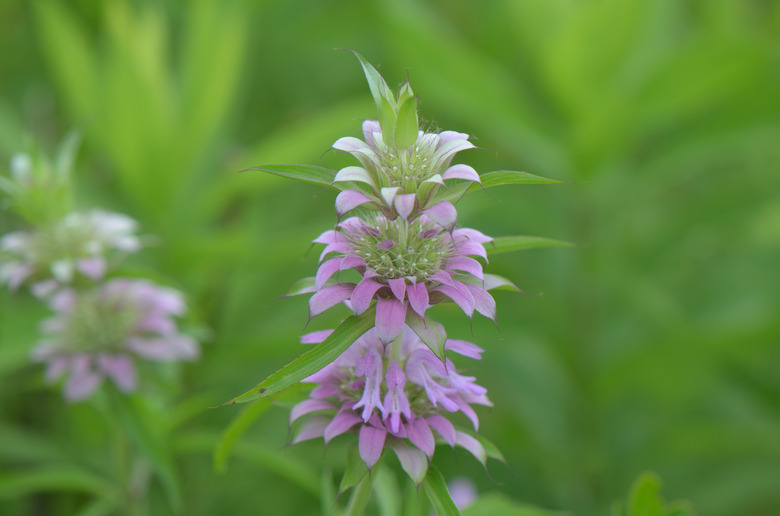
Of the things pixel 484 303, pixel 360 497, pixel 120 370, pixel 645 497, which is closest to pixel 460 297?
pixel 484 303

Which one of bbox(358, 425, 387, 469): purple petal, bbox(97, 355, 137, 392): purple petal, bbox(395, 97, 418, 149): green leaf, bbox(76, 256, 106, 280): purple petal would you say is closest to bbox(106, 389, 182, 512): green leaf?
bbox(97, 355, 137, 392): purple petal

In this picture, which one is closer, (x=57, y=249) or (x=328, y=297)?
(x=328, y=297)

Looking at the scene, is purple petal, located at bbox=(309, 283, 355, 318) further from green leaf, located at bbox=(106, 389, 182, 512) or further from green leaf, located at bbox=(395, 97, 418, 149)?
green leaf, located at bbox=(106, 389, 182, 512)

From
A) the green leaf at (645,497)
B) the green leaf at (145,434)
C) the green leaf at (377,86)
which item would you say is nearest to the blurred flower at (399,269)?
the green leaf at (377,86)

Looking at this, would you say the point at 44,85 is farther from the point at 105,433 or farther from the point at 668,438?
the point at 668,438

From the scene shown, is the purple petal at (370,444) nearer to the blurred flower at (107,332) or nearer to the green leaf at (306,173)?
the green leaf at (306,173)

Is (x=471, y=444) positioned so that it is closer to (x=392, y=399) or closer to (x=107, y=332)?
(x=392, y=399)

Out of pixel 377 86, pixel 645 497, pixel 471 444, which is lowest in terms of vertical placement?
pixel 645 497
